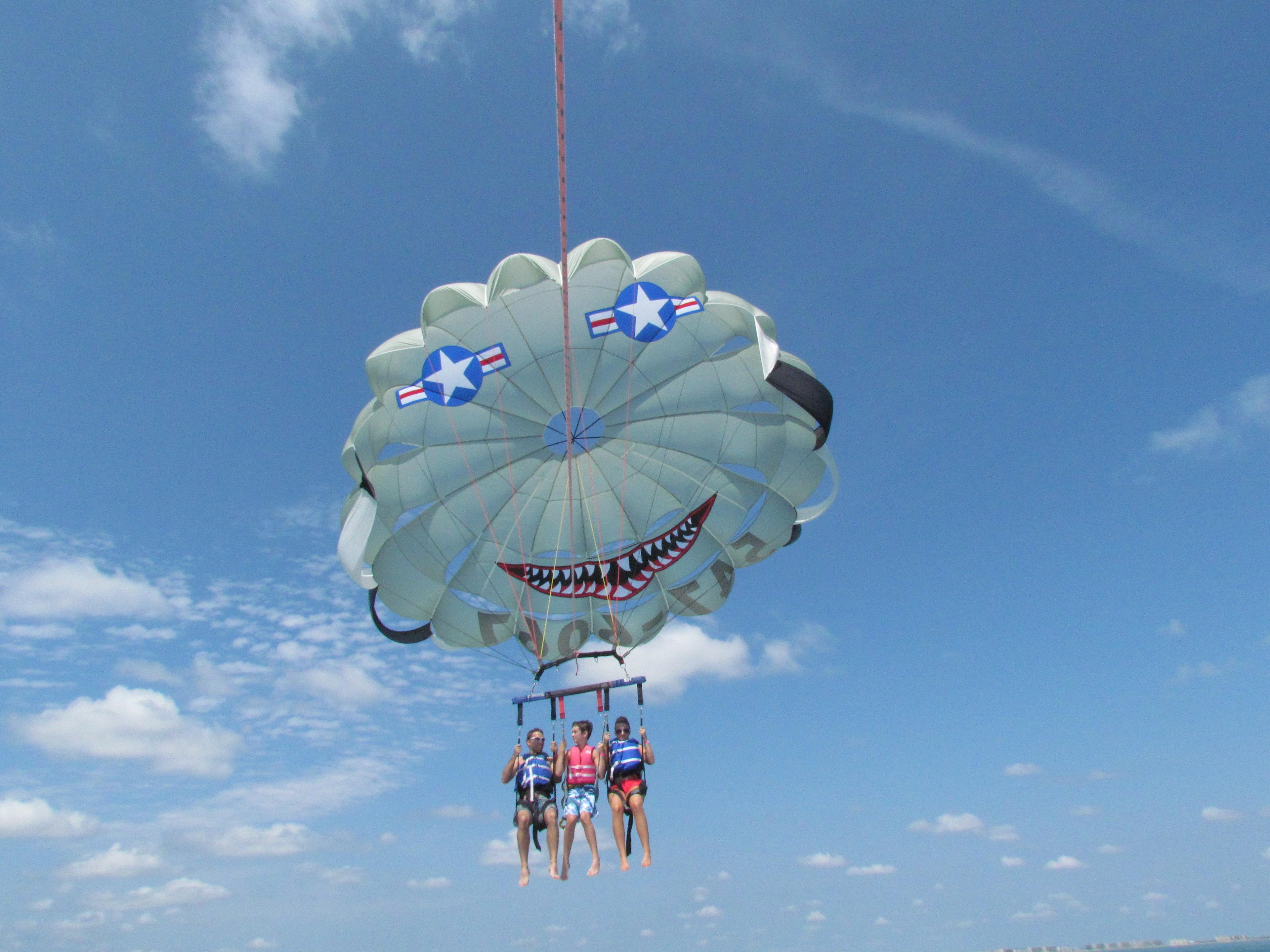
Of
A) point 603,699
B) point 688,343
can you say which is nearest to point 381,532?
point 603,699

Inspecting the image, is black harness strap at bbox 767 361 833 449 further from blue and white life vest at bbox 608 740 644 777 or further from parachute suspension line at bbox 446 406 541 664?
blue and white life vest at bbox 608 740 644 777

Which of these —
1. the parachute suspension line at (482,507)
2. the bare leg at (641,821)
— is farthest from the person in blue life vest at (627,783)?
the parachute suspension line at (482,507)

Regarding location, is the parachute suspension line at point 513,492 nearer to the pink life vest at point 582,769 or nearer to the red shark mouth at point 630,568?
the red shark mouth at point 630,568

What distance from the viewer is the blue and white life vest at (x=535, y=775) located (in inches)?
393

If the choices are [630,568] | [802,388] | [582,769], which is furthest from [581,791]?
[802,388]

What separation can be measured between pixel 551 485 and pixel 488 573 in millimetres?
1655

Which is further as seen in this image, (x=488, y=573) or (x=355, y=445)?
(x=488, y=573)

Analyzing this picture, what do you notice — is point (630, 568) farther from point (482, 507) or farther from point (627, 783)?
point (627, 783)

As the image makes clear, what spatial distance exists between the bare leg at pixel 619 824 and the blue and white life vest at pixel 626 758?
28 cm

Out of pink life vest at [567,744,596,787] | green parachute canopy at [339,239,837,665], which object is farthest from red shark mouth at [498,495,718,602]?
pink life vest at [567,744,596,787]

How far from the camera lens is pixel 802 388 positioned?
1104 cm

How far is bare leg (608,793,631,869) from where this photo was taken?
9.74 meters

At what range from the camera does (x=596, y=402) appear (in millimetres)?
12148

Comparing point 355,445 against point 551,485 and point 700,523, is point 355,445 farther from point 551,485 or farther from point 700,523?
point 700,523
